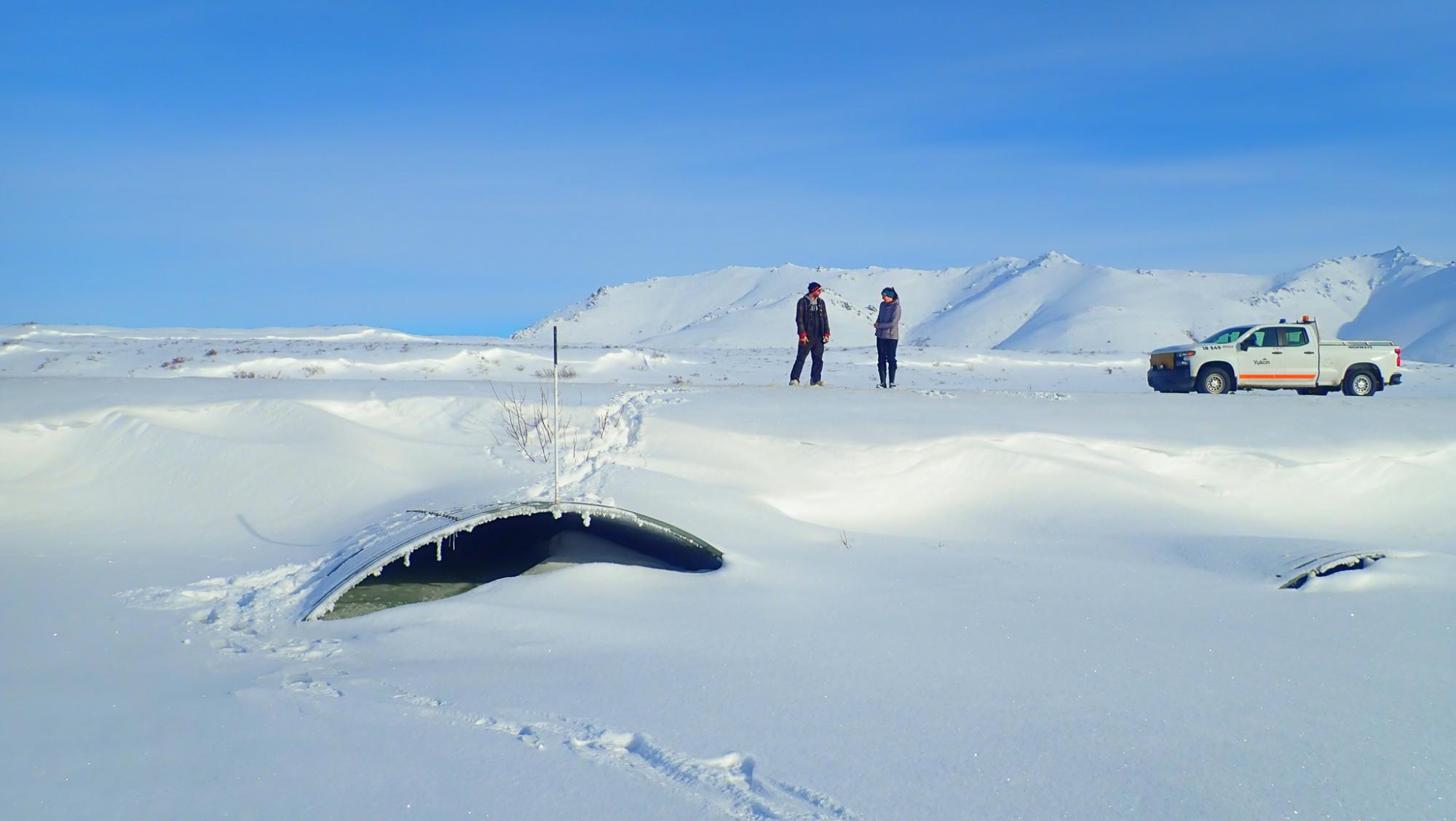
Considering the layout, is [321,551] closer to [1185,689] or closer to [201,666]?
[201,666]

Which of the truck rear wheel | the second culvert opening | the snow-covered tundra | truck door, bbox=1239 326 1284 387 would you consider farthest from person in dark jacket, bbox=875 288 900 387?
the truck rear wheel

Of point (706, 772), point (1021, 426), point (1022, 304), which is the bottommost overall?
point (706, 772)

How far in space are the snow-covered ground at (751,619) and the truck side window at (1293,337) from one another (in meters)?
5.20

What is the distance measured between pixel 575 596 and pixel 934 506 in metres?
4.92

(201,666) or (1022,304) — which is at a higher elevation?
(1022,304)

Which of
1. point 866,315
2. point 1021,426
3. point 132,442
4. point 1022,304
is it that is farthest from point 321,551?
point 1022,304

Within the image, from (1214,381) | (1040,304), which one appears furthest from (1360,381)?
(1040,304)

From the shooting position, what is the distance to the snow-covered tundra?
153 inches

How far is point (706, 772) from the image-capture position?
154 inches

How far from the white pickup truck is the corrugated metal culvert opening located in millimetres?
13982

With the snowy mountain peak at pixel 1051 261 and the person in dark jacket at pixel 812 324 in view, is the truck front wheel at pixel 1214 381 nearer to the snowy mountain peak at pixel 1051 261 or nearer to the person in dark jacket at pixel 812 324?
the person in dark jacket at pixel 812 324

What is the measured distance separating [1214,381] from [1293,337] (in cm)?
177

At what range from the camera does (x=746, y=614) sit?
20.8 feet

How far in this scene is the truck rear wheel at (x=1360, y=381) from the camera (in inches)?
751
